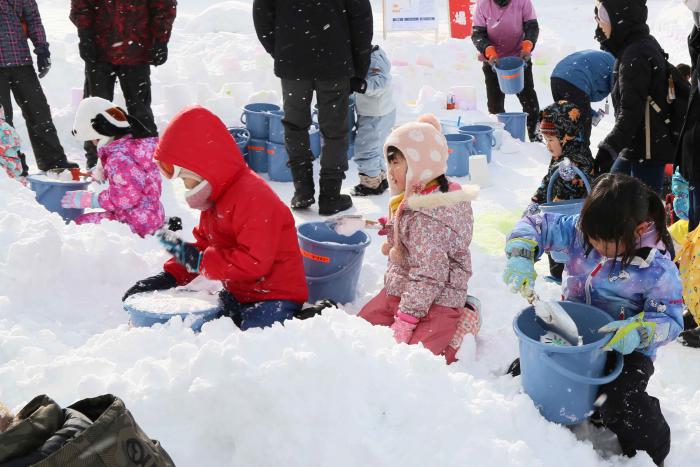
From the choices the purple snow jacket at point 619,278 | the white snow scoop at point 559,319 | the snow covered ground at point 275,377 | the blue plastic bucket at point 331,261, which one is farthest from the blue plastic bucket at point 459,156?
the white snow scoop at point 559,319

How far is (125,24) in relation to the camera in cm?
624

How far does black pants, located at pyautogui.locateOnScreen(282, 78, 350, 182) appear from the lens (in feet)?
18.4

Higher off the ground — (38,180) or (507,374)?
(38,180)

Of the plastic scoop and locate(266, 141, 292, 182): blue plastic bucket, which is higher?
the plastic scoop

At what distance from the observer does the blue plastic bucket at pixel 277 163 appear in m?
6.75

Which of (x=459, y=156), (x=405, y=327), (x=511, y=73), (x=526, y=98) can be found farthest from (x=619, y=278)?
(x=526, y=98)

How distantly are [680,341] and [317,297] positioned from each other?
2.03m

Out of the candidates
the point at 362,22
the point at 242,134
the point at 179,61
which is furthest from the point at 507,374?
the point at 179,61

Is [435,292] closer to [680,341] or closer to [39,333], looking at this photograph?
[680,341]

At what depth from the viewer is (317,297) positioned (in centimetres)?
418

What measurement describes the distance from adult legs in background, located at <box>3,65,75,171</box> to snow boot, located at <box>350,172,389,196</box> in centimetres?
291

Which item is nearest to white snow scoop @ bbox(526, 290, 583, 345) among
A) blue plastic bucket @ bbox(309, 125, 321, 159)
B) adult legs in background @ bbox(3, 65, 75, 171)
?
blue plastic bucket @ bbox(309, 125, 321, 159)

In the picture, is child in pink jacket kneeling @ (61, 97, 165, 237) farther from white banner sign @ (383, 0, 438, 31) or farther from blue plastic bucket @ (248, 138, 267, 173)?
white banner sign @ (383, 0, 438, 31)

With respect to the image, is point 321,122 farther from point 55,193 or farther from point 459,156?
point 55,193
